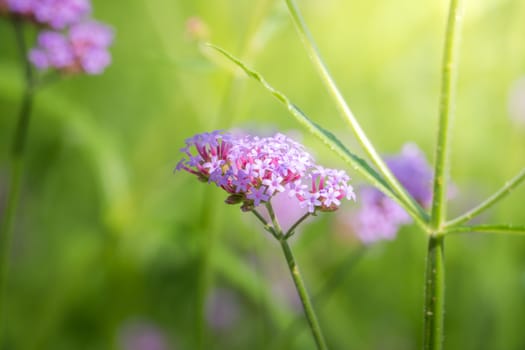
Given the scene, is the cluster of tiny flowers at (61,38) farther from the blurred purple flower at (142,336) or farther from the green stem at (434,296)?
the blurred purple flower at (142,336)

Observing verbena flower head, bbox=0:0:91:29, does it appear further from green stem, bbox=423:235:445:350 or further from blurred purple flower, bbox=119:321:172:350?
blurred purple flower, bbox=119:321:172:350

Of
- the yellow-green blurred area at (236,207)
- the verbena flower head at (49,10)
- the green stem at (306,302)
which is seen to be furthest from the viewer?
the yellow-green blurred area at (236,207)

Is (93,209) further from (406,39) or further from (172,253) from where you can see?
(406,39)

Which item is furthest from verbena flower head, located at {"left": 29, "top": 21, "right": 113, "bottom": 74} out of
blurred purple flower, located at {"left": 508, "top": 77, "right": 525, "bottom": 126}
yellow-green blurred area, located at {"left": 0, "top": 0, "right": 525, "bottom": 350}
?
blurred purple flower, located at {"left": 508, "top": 77, "right": 525, "bottom": 126}

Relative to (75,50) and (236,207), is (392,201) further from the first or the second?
(236,207)

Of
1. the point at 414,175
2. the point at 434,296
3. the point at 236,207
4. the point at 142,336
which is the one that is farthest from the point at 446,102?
the point at 142,336

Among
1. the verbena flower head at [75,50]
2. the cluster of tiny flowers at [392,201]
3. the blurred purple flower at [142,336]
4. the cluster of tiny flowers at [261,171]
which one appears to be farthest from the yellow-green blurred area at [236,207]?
the cluster of tiny flowers at [261,171]

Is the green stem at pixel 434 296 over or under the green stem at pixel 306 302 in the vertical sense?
over
